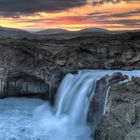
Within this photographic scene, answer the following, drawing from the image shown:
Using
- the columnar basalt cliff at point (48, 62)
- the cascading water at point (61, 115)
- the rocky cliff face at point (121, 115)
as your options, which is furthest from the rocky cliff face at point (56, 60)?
the rocky cliff face at point (121, 115)

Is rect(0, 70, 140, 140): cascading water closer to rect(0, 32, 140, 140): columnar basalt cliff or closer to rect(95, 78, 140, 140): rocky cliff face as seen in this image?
rect(0, 32, 140, 140): columnar basalt cliff

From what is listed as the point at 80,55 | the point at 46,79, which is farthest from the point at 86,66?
the point at 46,79

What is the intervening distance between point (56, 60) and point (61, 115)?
6.74 meters

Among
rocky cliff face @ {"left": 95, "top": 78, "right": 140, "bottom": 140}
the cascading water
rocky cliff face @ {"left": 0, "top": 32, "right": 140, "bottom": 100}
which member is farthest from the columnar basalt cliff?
rocky cliff face @ {"left": 95, "top": 78, "right": 140, "bottom": 140}

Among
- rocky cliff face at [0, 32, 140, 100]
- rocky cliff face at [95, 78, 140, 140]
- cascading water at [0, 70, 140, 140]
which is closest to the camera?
rocky cliff face at [95, 78, 140, 140]

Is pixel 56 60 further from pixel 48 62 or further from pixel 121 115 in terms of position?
pixel 121 115

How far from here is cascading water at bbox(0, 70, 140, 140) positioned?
2256cm

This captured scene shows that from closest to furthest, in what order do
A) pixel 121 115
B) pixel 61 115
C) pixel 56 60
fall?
pixel 121 115 < pixel 61 115 < pixel 56 60

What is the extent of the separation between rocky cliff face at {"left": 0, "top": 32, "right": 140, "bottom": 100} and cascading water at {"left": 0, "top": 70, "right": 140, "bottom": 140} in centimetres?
166

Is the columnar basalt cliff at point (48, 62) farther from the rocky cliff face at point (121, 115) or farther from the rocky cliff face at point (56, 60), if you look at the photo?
the rocky cliff face at point (121, 115)

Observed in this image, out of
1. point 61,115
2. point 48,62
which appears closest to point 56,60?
point 48,62

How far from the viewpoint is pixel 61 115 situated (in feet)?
82.9

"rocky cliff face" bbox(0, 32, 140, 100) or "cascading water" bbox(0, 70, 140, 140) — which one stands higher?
"rocky cliff face" bbox(0, 32, 140, 100)

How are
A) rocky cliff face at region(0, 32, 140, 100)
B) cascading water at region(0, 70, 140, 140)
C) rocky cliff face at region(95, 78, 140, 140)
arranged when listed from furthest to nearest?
rocky cliff face at region(0, 32, 140, 100)
cascading water at region(0, 70, 140, 140)
rocky cliff face at region(95, 78, 140, 140)
